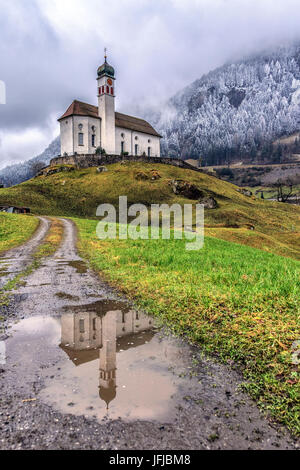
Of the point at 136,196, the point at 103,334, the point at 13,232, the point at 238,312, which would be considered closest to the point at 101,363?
the point at 103,334

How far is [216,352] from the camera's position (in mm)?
4895

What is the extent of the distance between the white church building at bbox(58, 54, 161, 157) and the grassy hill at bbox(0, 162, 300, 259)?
12.5 metres

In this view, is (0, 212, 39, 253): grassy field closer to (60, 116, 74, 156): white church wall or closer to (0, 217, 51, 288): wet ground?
(0, 217, 51, 288): wet ground

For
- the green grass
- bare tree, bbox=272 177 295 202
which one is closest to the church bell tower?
bare tree, bbox=272 177 295 202

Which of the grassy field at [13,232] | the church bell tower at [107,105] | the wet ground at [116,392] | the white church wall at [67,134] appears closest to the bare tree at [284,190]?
the church bell tower at [107,105]

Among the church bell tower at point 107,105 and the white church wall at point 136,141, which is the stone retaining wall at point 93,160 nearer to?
the church bell tower at point 107,105

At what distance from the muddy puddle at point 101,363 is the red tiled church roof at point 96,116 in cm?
8105

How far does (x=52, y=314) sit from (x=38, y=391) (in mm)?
3222

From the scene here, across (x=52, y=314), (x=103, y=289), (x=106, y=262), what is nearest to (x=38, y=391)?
(x=52, y=314)

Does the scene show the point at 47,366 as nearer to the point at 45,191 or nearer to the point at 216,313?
the point at 216,313

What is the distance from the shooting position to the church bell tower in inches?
3233

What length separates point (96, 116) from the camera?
81.9 m

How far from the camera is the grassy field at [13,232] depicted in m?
21.3

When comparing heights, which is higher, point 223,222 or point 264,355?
point 223,222
